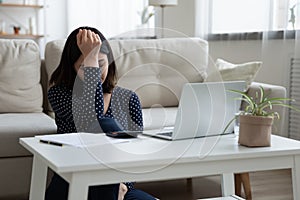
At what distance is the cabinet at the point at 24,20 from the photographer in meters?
5.64

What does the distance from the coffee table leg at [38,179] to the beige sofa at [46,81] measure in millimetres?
762

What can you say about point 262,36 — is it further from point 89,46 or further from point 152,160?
point 152,160

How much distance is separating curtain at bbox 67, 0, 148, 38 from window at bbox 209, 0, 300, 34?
1.51 m

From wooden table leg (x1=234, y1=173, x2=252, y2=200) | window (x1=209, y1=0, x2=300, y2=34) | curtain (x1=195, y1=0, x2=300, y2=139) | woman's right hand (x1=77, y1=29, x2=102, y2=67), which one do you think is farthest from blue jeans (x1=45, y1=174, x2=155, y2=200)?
window (x1=209, y1=0, x2=300, y2=34)

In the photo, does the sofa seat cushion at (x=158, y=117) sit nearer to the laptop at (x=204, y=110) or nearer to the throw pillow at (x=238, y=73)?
the throw pillow at (x=238, y=73)

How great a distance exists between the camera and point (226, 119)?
155 centimetres

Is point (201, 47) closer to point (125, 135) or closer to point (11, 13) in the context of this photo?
point (125, 135)

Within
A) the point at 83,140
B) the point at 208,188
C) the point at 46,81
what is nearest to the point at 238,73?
the point at 208,188

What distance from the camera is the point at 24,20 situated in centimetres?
579

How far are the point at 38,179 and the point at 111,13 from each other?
436 cm

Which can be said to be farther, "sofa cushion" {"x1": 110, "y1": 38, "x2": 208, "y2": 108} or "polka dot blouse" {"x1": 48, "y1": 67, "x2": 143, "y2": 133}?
"sofa cushion" {"x1": 110, "y1": 38, "x2": 208, "y2": 108}

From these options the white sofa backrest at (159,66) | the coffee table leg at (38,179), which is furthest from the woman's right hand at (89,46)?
the white sofa backrest at (159,66)

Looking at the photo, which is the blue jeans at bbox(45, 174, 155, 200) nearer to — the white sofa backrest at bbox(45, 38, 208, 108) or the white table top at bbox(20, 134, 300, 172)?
the white table top at bbox(20, 134, 300, 172)

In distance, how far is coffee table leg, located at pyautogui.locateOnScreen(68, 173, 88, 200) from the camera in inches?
44.9
